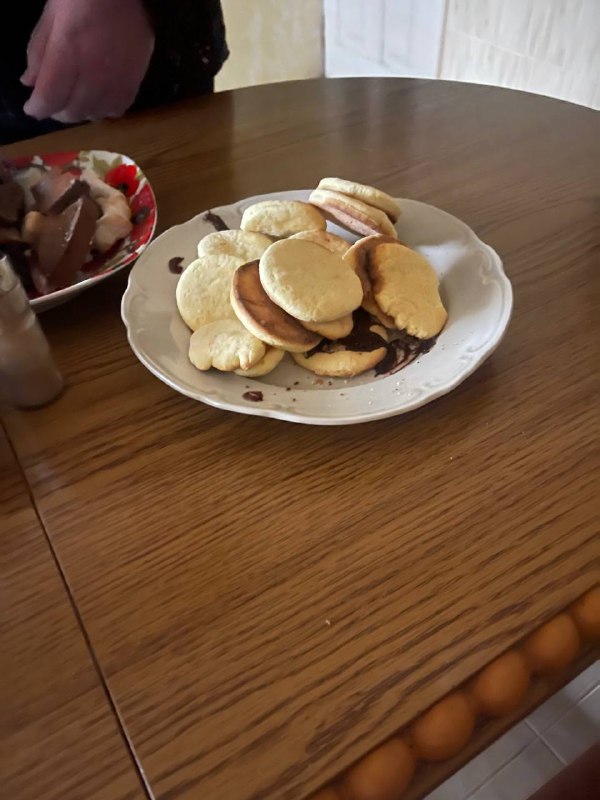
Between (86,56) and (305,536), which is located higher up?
(86,56)

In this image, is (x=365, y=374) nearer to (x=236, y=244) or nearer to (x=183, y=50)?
(x=236, y=244)

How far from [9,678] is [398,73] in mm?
2186

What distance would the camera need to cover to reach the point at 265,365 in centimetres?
57

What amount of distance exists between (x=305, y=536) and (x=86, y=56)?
69 centimetres

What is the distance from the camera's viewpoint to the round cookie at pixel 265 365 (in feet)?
1.87

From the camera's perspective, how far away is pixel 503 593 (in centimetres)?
43

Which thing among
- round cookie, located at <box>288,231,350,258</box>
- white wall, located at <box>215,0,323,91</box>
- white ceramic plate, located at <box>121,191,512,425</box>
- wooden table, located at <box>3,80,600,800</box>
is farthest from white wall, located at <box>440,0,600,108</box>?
round cookie, located at <box>288,231,350,258</box>

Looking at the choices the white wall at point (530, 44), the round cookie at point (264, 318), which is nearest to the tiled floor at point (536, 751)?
the round cookie at point (264, 318)

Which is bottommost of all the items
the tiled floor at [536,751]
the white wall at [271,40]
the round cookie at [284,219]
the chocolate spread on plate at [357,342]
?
the tiled floor at [536,751]

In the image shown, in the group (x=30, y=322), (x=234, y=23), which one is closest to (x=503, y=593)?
(x=30, y=322)

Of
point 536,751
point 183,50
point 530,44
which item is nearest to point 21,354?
point 183,50

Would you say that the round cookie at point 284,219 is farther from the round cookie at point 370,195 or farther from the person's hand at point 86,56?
the person's hand at point 86,56

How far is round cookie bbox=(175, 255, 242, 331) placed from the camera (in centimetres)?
61

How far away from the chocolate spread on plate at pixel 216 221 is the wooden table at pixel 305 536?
12 cm
